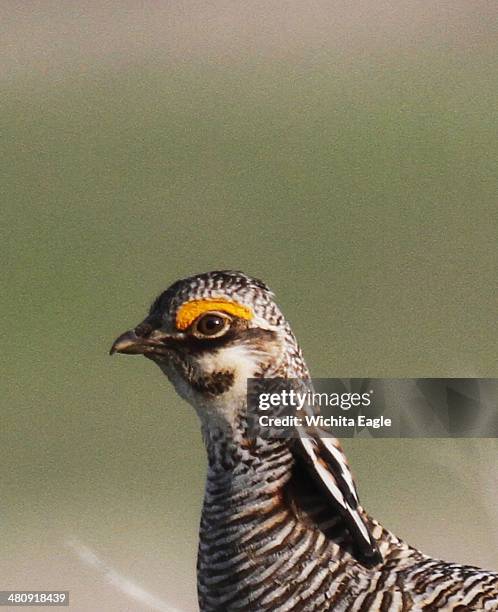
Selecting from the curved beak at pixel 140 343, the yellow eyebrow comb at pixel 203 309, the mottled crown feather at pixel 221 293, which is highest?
the mottled crown feather at pixel 221 293

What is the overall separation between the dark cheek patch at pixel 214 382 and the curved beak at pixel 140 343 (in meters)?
0.08

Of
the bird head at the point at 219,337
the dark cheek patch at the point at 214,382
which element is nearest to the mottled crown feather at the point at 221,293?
the bird head at the point at 219,337

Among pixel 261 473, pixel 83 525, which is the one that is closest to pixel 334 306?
pixel 83 525

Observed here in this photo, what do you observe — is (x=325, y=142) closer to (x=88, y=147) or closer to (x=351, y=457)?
(x=88, y=147)

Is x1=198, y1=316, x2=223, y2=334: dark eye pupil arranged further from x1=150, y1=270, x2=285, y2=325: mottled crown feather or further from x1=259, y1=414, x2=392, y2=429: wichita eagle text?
x1=259, y1=414, x2=392, y2=429: wichita eagle text

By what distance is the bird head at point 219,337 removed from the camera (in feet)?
7.00

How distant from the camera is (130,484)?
4141 mm

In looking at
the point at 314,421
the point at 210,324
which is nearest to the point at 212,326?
the point at 210,324

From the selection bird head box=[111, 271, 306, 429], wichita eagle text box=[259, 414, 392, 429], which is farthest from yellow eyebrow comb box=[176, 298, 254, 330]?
wichita eagle text box=[259, 414, 392, 429]

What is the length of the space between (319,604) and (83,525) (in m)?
1.76

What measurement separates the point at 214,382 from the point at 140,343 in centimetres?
14

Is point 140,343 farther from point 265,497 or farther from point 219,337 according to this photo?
point 265,497

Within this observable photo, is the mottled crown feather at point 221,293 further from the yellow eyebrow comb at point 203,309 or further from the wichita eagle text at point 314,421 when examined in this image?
the wichita eagle text at point 314,421

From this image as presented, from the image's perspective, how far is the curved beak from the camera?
216 cm
